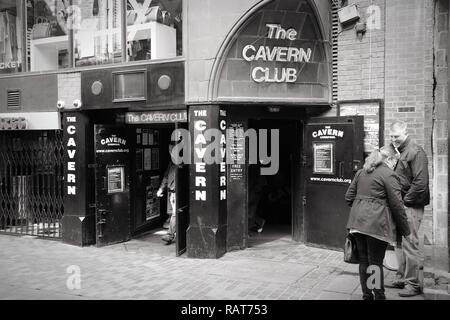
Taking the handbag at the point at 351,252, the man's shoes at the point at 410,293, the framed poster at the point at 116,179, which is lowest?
the man's shoes at the point at 410,293

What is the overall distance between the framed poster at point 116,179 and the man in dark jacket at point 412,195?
539 cm

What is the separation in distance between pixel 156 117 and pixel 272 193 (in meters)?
4.33

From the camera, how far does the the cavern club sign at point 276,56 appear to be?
7969mm

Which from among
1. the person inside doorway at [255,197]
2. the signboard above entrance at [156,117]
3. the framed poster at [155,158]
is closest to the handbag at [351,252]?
the signboard above entrance at [156,117]

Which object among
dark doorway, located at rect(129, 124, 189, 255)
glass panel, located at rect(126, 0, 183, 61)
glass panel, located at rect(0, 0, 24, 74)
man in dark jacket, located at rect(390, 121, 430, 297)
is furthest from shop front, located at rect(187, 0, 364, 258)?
glass panel, located at rect(0, 0, 24, 74)

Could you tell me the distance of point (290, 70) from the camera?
8.22 meters

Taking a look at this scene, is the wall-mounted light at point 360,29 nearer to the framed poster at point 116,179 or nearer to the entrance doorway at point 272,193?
the entrance doorway at point 272,193

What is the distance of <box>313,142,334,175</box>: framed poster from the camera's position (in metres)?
8.28

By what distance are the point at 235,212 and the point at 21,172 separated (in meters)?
5.19

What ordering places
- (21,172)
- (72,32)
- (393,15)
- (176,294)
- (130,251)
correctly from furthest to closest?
1. (21,172)
2. (72,32)
3. (130,251)
4. (393,15)
5. (176,294)

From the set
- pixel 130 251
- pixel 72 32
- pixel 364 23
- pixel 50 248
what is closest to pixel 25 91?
pixel 72 32

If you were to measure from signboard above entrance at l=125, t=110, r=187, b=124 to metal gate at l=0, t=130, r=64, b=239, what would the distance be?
1818 mm

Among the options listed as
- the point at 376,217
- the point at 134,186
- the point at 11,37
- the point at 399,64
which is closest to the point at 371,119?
the point at 399,64

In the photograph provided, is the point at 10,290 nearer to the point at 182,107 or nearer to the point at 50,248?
the point at 50,248
